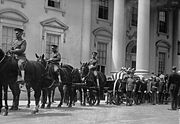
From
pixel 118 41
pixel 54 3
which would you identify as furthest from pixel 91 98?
pixel 54 3

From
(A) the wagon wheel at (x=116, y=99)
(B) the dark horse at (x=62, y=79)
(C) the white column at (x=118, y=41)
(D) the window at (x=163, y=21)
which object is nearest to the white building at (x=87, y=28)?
(C) the white column at (x=118, y=41)

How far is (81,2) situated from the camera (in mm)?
28000

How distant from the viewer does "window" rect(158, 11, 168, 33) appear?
35156mm

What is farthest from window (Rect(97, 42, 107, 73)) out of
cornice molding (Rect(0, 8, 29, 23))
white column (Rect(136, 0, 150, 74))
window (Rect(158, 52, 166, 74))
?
cornice molding (Rect(0, 8, 29, 23))

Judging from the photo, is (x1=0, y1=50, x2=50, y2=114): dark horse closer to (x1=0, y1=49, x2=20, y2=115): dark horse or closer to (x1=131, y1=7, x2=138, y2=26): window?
(x1=0, y1=49, x2=20, y2=115): dark horse

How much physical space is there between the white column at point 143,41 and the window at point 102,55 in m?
4.99

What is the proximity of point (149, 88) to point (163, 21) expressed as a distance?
44.1 ft

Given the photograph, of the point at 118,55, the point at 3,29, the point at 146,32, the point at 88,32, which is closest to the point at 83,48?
the point at 88,32

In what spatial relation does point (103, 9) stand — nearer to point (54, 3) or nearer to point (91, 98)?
point (54, 3)

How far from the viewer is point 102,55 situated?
98.1ft

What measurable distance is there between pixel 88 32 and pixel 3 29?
7.40 meters

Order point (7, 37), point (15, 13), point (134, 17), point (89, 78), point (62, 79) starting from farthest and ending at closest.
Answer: point (134, 17), point (15, 13), point (7, 37), point (89, 78), point (62, 79)

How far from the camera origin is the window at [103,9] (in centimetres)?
3002

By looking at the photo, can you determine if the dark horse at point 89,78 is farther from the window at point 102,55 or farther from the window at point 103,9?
the window at point 103,9
